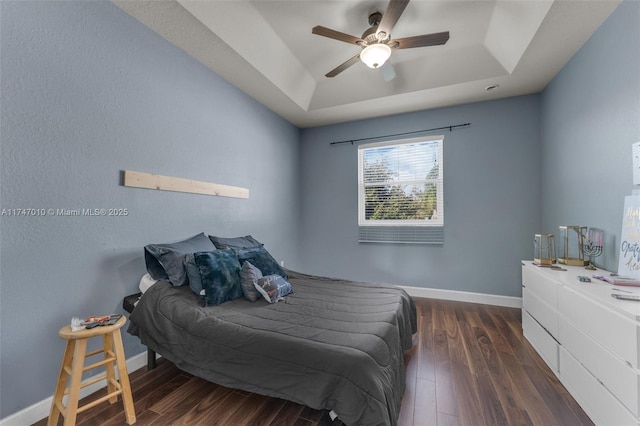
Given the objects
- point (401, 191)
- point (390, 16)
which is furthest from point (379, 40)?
point (401, 191)

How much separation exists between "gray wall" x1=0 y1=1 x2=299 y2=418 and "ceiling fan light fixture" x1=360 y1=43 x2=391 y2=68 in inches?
65.2

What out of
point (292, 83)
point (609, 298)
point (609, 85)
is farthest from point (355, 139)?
point (609, 298)

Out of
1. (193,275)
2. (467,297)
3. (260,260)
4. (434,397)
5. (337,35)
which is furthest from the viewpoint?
(467,297)

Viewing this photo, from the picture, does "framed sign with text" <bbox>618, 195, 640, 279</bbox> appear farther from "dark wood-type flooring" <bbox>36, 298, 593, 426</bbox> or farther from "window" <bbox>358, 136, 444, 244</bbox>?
"window" <bbox>358, 136, 444, 244</bbox>

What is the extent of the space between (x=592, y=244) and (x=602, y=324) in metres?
1.06

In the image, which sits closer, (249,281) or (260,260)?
(249,281)

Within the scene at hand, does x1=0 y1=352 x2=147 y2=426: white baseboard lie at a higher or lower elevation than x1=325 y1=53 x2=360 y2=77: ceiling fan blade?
lower

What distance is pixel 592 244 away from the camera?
2.14 meters

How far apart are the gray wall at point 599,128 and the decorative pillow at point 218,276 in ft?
9.53

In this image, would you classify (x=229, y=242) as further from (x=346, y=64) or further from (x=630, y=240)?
(x=630, y=240)

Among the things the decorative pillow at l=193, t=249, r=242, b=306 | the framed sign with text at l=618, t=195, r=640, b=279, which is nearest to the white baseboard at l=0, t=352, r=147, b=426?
the decorative pillow at l=193, t=249, r=242, b=306

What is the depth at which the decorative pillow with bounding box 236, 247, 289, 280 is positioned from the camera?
2.33 meters

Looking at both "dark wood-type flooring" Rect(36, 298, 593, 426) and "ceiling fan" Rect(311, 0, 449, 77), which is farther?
"ceiling fan" Rect(311, 0, 449, 77)

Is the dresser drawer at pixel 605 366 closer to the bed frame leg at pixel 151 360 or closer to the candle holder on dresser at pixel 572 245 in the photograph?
the candle holder on dresser at pixel 572 245
